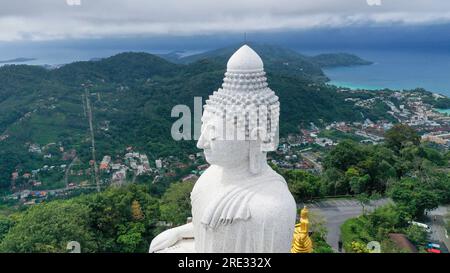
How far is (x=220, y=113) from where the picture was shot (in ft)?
14.5

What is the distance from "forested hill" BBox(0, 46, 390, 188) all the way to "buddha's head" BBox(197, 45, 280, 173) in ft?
58.6

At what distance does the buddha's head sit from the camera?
439cm

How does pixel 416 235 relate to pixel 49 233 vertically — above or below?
below

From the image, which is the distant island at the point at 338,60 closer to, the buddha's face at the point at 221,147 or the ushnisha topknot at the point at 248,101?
the ushnisha topknot at the point at 248,101

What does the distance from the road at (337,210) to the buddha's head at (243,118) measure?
9.10 meters

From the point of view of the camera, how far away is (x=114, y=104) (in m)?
27.3

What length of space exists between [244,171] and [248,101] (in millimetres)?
791

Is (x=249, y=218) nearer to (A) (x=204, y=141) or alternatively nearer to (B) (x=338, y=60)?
(A) (x=204, y=141)

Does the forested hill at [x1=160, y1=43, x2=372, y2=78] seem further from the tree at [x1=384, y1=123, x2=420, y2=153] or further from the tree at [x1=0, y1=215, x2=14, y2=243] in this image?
→ the tree at [x1=0, y1=215, x2=14, y2=243]

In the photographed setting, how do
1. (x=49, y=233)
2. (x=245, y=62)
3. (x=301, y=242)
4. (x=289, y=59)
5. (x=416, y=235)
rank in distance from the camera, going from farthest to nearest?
(x=289, y=59)
(x=416, y=235)
(x=49, y=233)
(x=301, y=242)
(x=245, y=62)

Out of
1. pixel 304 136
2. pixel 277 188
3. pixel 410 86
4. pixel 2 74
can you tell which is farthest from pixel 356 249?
pixel 410 86

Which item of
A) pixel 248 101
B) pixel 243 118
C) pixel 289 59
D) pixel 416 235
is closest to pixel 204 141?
pixel 243 118
